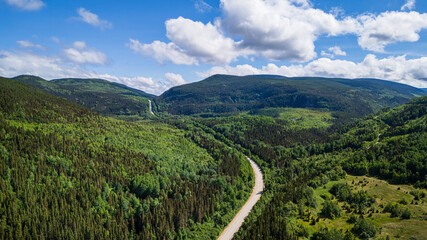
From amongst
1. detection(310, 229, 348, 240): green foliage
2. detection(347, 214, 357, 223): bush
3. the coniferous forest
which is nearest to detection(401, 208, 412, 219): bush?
the coniferous forest

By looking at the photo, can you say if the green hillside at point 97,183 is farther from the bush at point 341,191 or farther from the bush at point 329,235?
the bush at point 341,191

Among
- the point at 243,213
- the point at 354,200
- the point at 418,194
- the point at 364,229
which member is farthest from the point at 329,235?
the point at 418,194

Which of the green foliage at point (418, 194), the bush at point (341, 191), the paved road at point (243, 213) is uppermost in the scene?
the green foliage at point (418, 194)

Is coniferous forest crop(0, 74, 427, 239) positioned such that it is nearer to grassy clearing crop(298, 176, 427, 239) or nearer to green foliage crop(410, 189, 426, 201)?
grassy clearing crop(298, 176, 427, 239)

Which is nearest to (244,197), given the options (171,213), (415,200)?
(171,213)

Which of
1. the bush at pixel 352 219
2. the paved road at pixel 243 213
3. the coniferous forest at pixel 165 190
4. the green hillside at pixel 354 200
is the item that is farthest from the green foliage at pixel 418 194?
the paved road at pixel 243 213

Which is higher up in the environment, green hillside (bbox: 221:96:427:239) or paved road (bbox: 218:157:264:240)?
green hillside (bbox: 221:96:427:239)
